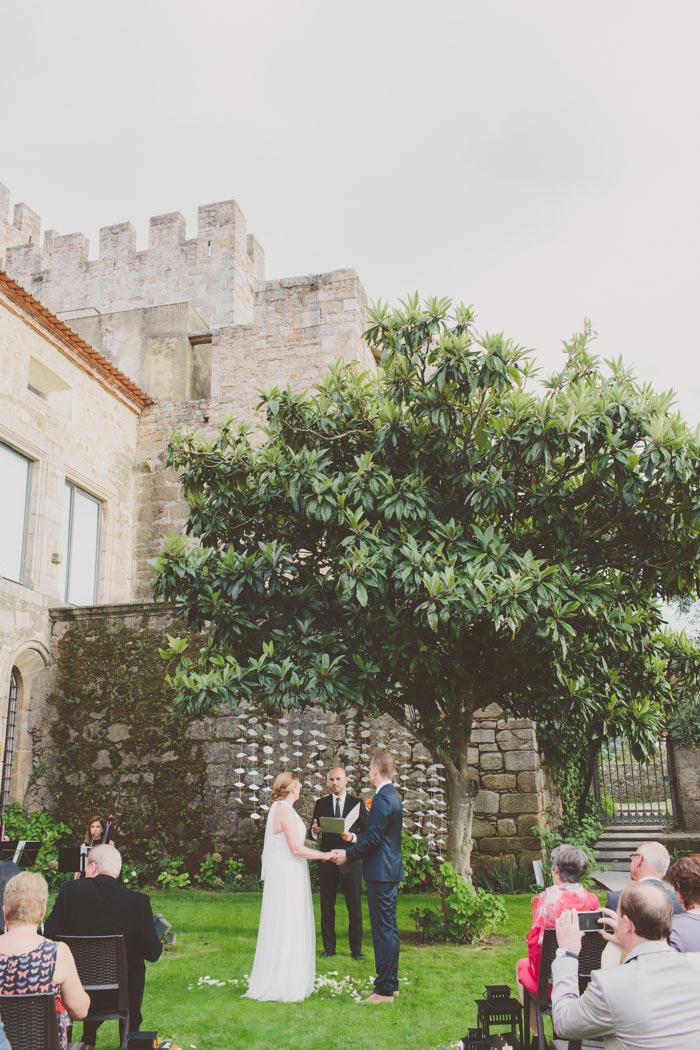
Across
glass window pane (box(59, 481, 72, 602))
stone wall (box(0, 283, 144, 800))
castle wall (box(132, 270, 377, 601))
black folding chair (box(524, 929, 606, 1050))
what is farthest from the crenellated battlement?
black folding chair (box(524, 929, 606, 1050))

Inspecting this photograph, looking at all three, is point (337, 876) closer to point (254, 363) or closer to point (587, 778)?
point (587, 778)

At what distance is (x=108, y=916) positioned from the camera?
4684mm

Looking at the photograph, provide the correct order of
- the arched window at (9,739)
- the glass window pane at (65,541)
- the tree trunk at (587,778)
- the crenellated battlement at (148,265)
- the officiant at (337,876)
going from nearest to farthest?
the officiant at (337,876)
the arched window at (9,739)
the glass window pane at (65,541)
the tree trunk at (587,778)
the crenellated battlement at (148,265)

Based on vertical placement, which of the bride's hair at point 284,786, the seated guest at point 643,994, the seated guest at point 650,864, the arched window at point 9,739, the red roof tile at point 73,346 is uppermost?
the red roof tile at point 73,346

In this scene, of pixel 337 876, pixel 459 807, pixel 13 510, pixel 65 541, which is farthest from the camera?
pixel 65 541

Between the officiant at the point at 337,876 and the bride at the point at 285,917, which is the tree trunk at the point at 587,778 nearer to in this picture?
the officiant at the point at 337,876

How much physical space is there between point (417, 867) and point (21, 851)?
4.61m

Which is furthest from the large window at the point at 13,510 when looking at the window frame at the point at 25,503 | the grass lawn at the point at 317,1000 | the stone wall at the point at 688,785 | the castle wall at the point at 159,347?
the stone wall at the point at 688,785

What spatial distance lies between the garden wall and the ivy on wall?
1 cm

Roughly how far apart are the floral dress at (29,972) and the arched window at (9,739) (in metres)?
9.46

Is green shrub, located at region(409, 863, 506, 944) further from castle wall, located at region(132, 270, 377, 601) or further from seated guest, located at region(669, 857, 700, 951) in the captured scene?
castle wall, located at region(132, 270, 377, 601)

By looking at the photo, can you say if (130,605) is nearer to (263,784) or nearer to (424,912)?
(263,784)

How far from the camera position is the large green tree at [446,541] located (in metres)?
7.20

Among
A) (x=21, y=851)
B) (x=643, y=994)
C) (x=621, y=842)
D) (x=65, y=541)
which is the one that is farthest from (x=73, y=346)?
(x=643, y=994)
